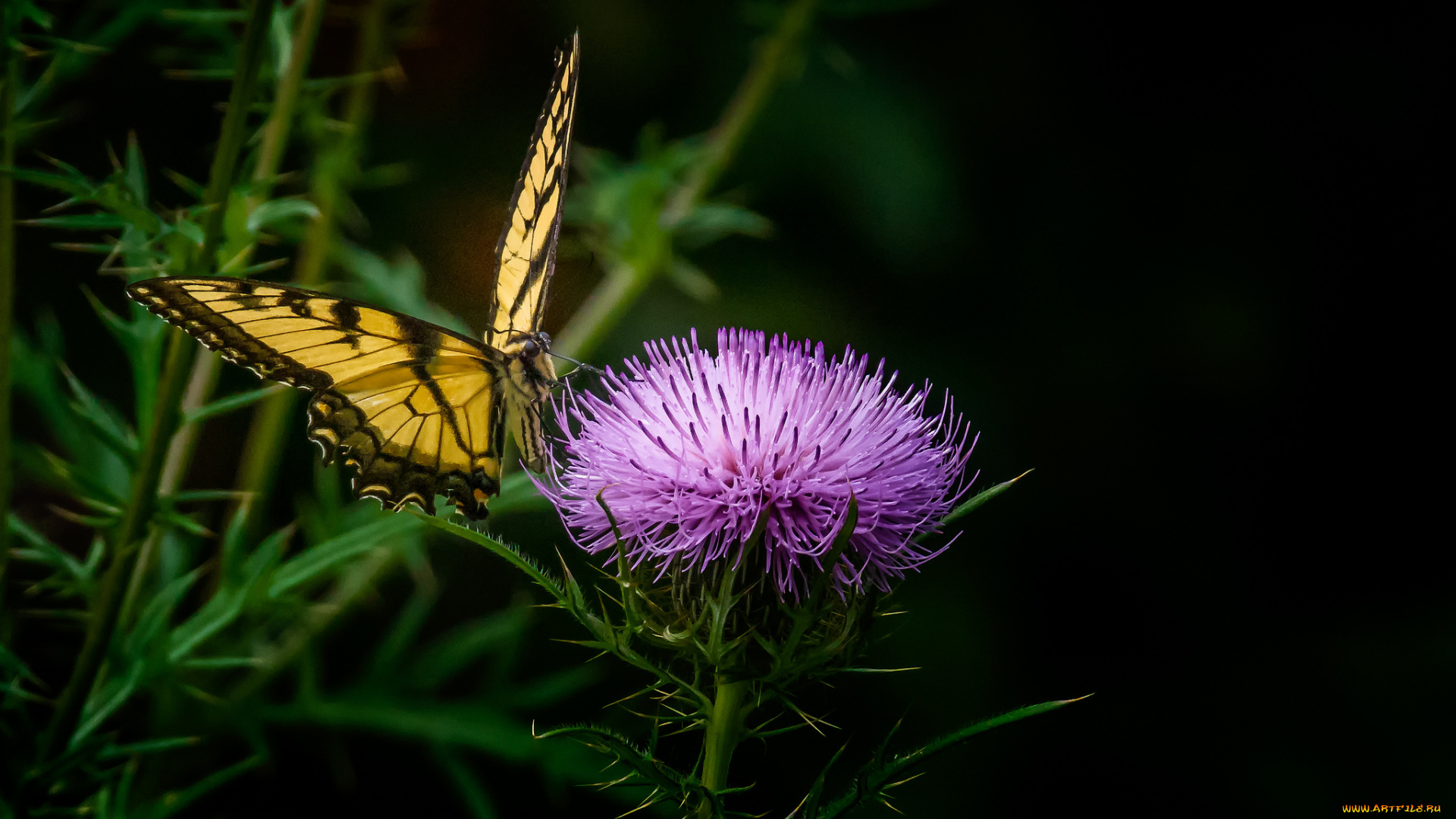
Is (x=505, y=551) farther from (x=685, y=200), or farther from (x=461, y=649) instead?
(x=685, y=200)

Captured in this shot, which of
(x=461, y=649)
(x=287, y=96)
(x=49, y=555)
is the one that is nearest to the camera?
(x=49, y=555)

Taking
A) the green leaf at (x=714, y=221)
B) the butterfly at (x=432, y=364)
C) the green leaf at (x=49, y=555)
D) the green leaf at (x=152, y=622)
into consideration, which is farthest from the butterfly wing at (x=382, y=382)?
the green leaf at (x=714, y=221)

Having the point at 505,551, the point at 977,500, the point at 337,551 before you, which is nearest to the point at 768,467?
the point at 977,500

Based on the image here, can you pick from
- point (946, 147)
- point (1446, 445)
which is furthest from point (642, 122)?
point (1446, 445)

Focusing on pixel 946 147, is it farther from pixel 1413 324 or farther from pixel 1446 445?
pixel 1446 445

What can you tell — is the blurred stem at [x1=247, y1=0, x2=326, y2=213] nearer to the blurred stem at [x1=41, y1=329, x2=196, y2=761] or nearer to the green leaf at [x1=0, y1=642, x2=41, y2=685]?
the blurred stem at [x1=41, y1=329, x2=196, y2=761]

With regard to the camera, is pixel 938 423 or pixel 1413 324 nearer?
pixel 938 423

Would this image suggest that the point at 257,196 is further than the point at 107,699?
Yes

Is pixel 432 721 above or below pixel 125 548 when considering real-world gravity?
below
